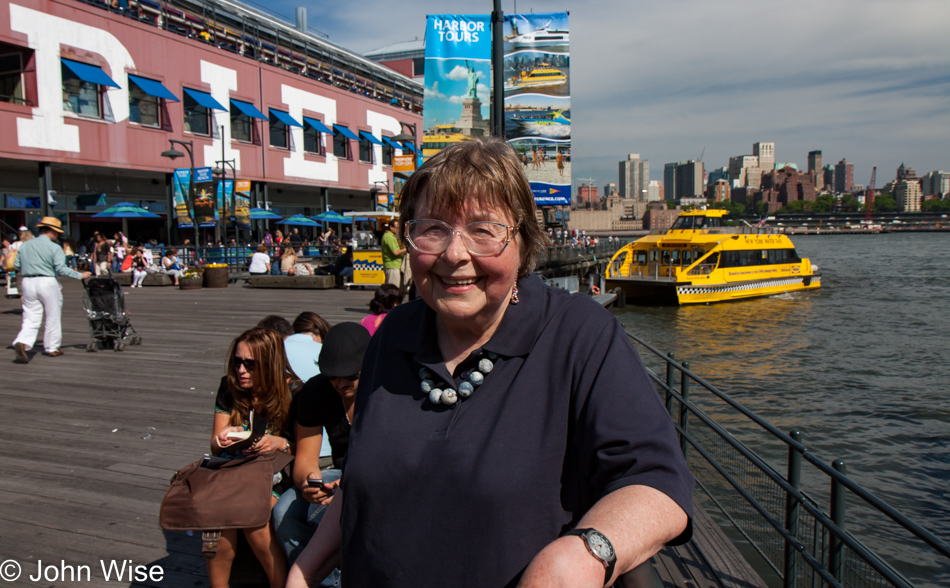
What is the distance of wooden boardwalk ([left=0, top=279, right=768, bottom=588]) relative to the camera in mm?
3670

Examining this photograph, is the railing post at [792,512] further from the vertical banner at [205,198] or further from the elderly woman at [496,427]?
the vertical banner at [205,198]

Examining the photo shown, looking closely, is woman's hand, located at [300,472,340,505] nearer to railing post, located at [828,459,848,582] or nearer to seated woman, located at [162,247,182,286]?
railing post, located at [828,459,848,582]

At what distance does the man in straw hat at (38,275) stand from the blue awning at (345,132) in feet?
109

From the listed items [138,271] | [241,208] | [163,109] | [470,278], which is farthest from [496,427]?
[163,109]

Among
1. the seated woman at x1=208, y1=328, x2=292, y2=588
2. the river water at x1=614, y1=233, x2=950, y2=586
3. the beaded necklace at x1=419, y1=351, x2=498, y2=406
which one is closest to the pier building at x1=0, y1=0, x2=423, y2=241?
the river water at x1=614, y1=233, x2=950, y2=586

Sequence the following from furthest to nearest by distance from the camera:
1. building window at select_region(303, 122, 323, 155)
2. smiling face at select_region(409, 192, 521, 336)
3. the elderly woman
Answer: building window at select_region(303, 122, 323, 155) → smiling face at select_region(409, 192, 521, 336) → the elderly woman

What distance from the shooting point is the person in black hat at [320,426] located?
295 cm

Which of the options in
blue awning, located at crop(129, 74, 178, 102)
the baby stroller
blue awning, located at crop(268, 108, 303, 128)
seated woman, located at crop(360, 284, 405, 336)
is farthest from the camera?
blue awning, located at crop(268, 108, 303, 128)

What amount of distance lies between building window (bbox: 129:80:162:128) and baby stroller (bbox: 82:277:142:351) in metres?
21.9

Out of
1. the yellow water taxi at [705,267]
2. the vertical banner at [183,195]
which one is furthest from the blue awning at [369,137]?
the yellow water taxi at [705,267]

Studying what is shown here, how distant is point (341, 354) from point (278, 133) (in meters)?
36.9

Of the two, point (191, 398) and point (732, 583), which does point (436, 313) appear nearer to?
point (732, 583)

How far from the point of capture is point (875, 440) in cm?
939

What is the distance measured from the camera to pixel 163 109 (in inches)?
1161
